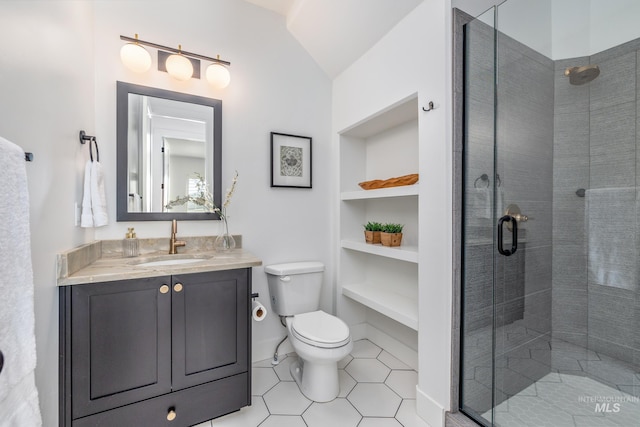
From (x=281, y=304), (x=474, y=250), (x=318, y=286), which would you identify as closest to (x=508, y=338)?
(x=474, y=250)

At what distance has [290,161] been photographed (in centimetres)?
226

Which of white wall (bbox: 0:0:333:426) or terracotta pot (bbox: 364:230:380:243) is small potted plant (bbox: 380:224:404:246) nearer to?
terracotta pot (bbox: 364:230:380:243)

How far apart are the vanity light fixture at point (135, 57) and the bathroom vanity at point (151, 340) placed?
111cm

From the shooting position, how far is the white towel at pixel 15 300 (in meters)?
0.61

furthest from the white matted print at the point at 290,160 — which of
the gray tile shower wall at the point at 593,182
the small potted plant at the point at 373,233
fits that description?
the gray tile shower wall at the point at 593,182

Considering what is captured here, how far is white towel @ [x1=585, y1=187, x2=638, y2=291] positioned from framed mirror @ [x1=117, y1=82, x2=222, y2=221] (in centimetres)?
225

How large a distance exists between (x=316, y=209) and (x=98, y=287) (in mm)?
1560

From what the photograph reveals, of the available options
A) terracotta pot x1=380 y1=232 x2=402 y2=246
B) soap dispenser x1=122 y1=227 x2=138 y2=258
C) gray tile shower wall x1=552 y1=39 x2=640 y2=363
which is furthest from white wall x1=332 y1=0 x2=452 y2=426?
soap dispenser x1=122 y1=227 x2=138 y2=258

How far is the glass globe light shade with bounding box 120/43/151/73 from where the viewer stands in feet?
5.50

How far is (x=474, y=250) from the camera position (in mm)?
1477

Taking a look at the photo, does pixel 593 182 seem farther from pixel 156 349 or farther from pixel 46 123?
pixel 46 123

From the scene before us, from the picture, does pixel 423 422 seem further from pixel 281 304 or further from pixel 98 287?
pixel 98 287

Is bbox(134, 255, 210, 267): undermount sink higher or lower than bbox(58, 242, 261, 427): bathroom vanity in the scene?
higher

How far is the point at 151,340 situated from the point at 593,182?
2.40 metres
